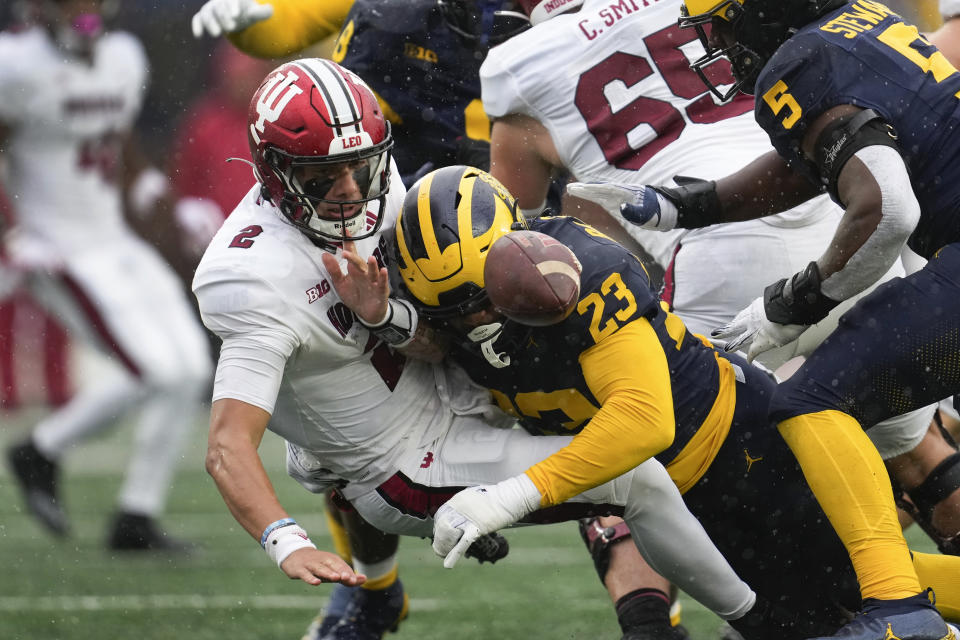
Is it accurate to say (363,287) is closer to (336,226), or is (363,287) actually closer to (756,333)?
(336,226)

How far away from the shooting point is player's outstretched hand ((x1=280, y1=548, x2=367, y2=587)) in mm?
2707

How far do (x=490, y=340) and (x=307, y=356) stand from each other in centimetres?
44

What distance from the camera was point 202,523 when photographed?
7.09m

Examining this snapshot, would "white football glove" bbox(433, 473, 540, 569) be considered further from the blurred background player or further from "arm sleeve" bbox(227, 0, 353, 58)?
the blurred background player

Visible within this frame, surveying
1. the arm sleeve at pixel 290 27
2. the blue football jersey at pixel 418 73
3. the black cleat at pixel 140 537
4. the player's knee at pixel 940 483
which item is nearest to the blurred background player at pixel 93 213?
the black cleat at pixel 140 537

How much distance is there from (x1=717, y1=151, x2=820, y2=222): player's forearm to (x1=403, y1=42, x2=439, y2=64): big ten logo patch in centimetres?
148

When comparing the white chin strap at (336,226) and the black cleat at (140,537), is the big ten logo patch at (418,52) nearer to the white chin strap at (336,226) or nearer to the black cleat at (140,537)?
the white chin strap at (336,226)

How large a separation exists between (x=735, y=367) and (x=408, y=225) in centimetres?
93

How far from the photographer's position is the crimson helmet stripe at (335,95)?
3154 millimetres

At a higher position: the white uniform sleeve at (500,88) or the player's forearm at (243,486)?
the white uniform sleeve at (500,88)

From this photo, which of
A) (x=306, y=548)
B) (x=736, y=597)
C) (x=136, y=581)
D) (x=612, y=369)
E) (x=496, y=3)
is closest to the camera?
(x=306, y=548)

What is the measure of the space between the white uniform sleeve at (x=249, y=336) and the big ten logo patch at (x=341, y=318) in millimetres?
110

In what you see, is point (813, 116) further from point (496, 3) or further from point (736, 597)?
point (496, 3)

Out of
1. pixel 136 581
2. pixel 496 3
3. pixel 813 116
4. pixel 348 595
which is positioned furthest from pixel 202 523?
pixel 813 116
